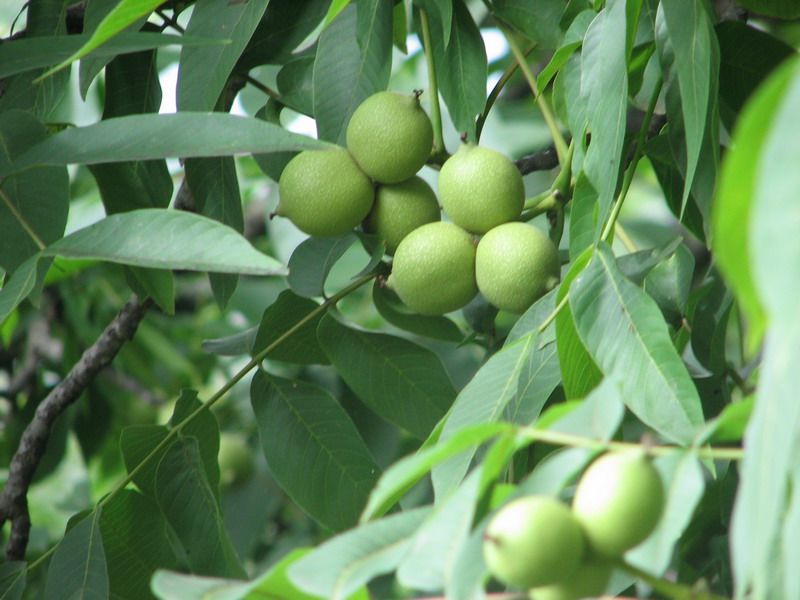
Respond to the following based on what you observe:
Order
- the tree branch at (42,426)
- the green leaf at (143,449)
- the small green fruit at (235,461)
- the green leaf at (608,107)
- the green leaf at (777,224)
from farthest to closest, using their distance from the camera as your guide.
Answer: the small green fruit at (235,461)
the tree branch at (42,426)
the green leaf at (143,449)
the green leaf at (608,107)
the green leaf at (777,224)

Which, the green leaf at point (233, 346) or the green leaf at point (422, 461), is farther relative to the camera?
the green leaf at point (233, 346)

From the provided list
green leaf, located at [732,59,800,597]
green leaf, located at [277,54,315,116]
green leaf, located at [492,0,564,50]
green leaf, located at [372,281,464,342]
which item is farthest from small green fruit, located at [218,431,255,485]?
green leaf, located at [732,59,800,597]

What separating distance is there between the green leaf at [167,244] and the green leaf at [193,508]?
0.92 feet

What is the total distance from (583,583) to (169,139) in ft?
1.42

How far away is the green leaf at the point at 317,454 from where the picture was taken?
3.28 feet

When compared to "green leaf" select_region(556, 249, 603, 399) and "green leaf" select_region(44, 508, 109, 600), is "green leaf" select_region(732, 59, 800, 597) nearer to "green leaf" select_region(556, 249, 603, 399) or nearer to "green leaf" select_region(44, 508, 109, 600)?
"green leaf" select_region(556, 249, 603, 399)

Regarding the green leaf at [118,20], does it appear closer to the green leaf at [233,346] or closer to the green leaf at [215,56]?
the green leaf at [215,56]

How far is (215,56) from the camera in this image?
0.93 meters

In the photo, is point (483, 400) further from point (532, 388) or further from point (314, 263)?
point (314, 263)

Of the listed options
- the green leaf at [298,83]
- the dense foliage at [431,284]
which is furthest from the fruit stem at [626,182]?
the green leaf at [298,83]

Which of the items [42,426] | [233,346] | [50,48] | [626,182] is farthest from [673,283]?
[42,426]

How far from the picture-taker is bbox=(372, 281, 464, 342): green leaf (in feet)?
3.59

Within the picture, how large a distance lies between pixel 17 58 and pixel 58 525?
6.36ft

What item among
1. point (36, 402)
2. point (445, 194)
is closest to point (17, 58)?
point (445, 194)
